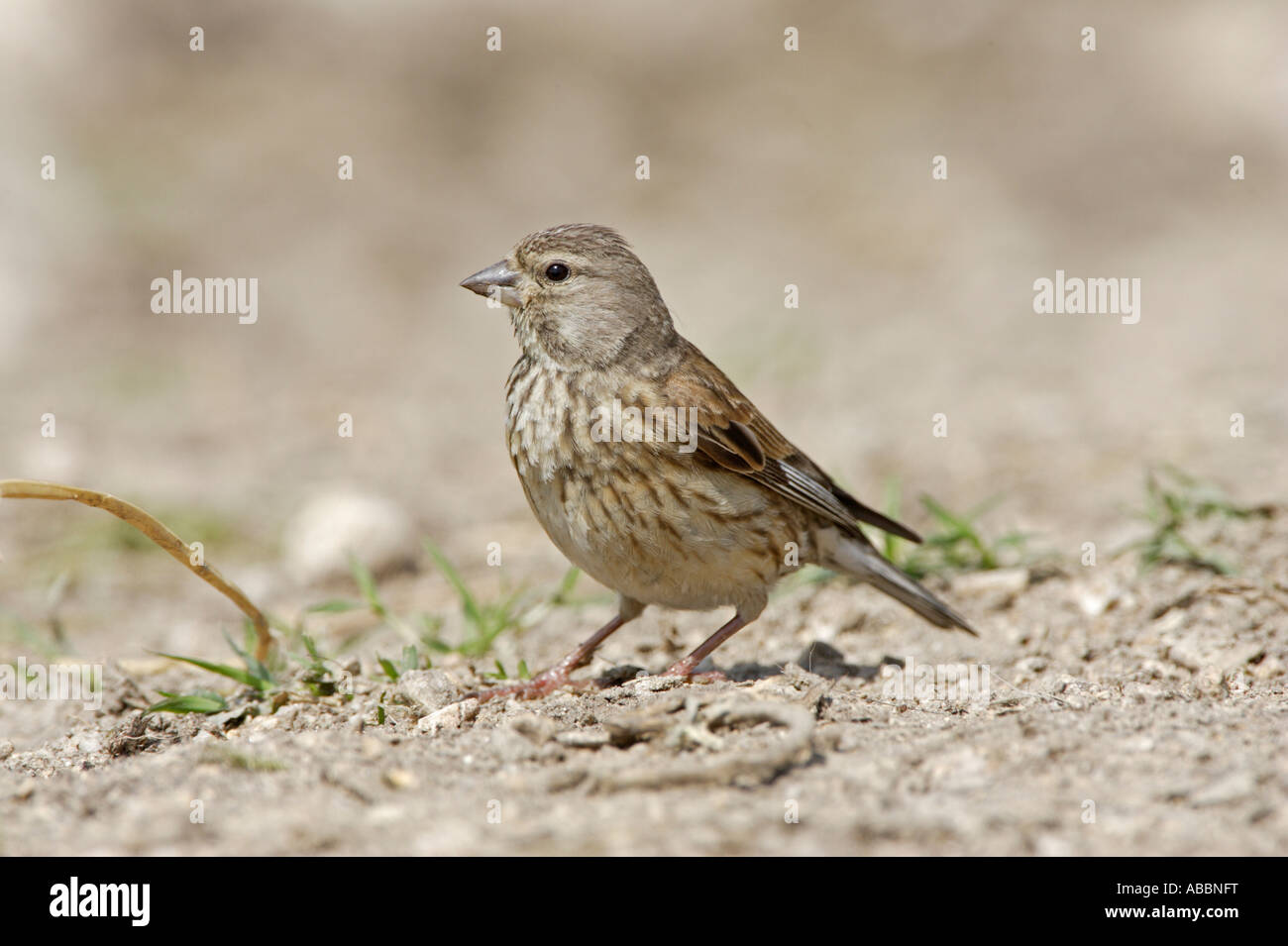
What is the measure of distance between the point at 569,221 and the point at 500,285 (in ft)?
22.8

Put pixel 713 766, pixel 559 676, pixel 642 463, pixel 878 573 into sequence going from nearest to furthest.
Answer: pixel 713 766
pixel 642 463
pixel 559 676
pixel 878 573

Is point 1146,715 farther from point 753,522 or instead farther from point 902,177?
point 902,177

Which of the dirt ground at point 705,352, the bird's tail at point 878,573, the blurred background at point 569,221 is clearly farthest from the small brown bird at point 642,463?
the blurred background at point 569,221

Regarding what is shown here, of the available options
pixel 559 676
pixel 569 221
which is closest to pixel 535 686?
pixel 559 676

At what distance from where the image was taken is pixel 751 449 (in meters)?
4.47

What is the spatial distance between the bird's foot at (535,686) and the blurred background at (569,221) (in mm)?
1726

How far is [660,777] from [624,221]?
971 centimetres

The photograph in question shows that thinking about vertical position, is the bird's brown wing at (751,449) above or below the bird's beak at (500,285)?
below

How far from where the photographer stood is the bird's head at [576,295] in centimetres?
444

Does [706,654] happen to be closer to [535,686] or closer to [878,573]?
[535,686]

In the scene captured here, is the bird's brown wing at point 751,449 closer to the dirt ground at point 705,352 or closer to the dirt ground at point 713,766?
the dirt ground at point 705,352

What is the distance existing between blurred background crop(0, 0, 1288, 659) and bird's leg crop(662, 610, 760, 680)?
5.41 ft

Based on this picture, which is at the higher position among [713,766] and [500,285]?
[500,285]

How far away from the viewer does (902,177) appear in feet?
41.9
